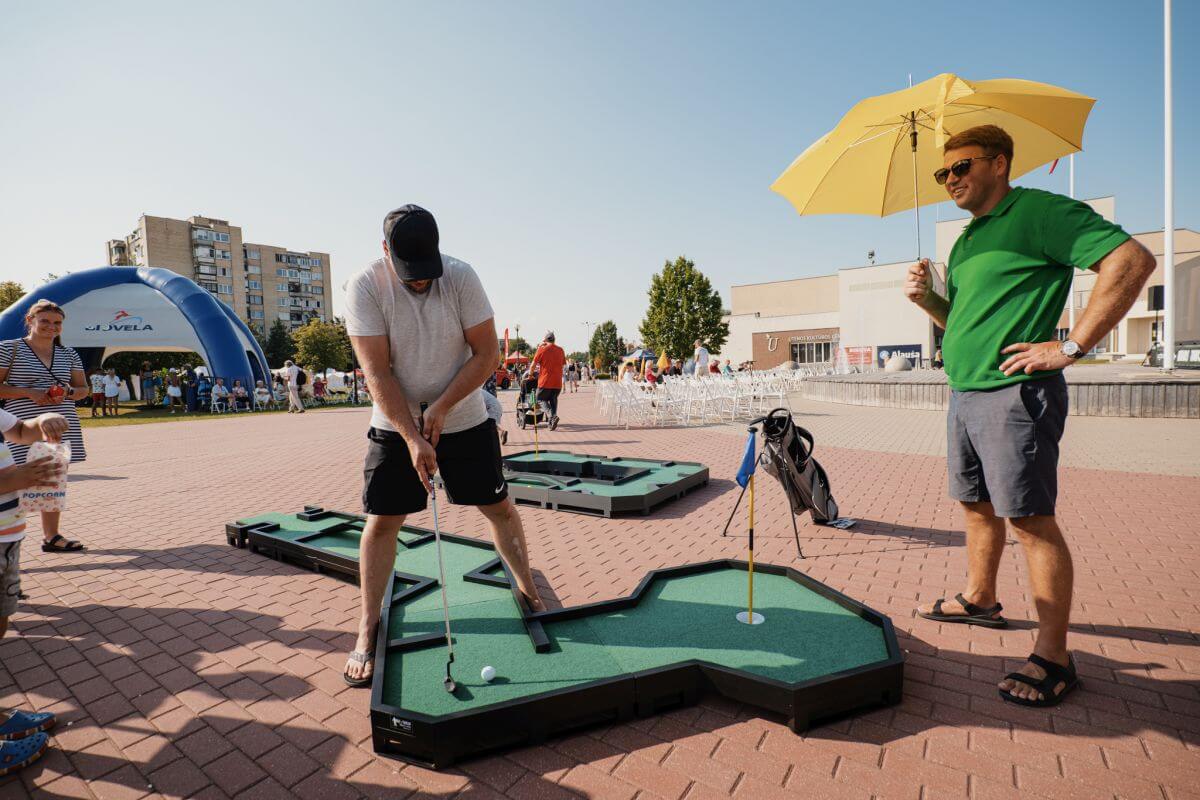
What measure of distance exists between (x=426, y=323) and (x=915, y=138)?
2.96 metres

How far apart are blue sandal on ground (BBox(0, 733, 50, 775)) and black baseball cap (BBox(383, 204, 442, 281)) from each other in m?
2.33

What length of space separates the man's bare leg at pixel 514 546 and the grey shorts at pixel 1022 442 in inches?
89.4

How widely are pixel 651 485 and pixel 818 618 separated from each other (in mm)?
3574

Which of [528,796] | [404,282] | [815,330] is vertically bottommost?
[528,796]

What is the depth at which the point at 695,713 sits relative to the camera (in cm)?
255

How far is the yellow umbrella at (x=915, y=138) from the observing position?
307cm

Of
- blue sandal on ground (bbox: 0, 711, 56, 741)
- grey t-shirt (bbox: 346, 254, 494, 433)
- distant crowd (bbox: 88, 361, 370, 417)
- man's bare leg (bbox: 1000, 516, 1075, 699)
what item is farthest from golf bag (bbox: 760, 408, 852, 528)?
distant crowd (bbox: 88, 361, 370, 417)

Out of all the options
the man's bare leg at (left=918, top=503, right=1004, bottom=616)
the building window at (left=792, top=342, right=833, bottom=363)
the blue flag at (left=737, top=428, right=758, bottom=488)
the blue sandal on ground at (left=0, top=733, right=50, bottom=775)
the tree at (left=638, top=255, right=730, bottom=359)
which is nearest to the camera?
the blue sandal on ground at (left=0, top=733, right=50, bottom=775)

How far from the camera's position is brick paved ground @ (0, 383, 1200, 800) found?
2150 millimetres

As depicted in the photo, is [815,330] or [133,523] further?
[815,330]

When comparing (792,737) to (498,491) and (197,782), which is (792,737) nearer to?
(498,491)

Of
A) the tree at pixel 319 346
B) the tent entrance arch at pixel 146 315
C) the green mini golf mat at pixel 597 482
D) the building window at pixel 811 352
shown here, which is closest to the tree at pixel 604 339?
the building window at pixel 811 352

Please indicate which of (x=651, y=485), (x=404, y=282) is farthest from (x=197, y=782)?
(x=651, y=485)

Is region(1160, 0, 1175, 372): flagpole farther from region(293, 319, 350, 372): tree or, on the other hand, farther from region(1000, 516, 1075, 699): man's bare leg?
region(293, 319, 350, 372): tree
